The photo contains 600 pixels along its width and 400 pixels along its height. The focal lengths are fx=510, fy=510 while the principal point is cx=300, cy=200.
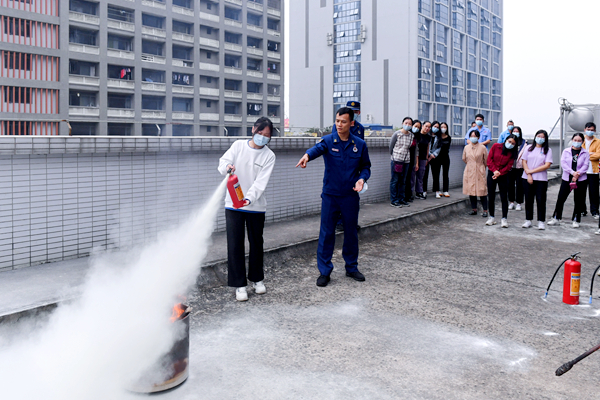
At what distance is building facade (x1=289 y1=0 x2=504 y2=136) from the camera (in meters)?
93.1

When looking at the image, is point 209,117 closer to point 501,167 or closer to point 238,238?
point 501,167

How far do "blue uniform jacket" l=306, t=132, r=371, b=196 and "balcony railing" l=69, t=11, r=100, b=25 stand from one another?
195ft

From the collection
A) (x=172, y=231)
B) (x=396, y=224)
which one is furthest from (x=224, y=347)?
(x=396, y=224)

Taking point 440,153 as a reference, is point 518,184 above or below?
below

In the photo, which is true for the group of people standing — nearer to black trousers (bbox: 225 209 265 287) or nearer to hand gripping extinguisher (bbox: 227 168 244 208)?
black trousers (bbox: 225 209 265 287)

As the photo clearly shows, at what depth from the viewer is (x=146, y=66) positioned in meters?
63.7

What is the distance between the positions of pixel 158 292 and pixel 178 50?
228 feet

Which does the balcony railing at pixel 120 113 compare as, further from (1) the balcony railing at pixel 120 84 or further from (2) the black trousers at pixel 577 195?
(2) the black trousers at pixel 577 195

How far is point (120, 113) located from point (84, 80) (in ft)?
17.4

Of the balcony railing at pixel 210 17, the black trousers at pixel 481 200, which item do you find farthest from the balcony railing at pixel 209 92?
the black trousers at pixel 481 200

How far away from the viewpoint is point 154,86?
64.2 meters

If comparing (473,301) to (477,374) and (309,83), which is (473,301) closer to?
(477,374)

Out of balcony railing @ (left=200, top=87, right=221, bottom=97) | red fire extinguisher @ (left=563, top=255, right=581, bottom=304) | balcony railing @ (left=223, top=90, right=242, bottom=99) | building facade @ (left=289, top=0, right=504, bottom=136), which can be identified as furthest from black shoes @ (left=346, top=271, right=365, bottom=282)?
building facade @ (left=289, top=0, right=504, bottom=136)

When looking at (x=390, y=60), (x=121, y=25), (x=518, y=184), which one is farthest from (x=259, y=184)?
(x=390, y=60)
